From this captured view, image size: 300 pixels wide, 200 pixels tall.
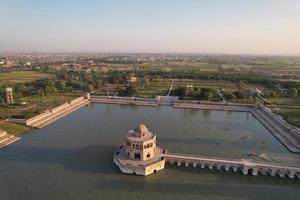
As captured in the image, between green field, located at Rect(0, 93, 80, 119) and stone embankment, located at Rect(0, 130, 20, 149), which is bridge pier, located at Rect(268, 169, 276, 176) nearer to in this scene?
stone embankment, located at Rect(0, 130, 20, 149)

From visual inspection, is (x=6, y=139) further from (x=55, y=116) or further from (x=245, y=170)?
(x=245, y=170)

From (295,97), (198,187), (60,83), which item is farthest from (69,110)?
(295,97)

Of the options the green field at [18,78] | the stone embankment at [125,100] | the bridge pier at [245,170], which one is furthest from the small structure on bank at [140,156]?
the green field at [18,78]

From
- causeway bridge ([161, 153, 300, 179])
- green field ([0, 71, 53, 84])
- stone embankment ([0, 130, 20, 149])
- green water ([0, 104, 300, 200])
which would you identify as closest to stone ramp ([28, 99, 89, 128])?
green water ([0, 104, 300, 200])

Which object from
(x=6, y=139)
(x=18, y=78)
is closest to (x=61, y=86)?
(x=18, y=78)

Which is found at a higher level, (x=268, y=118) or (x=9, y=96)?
(x=9, y=96)
